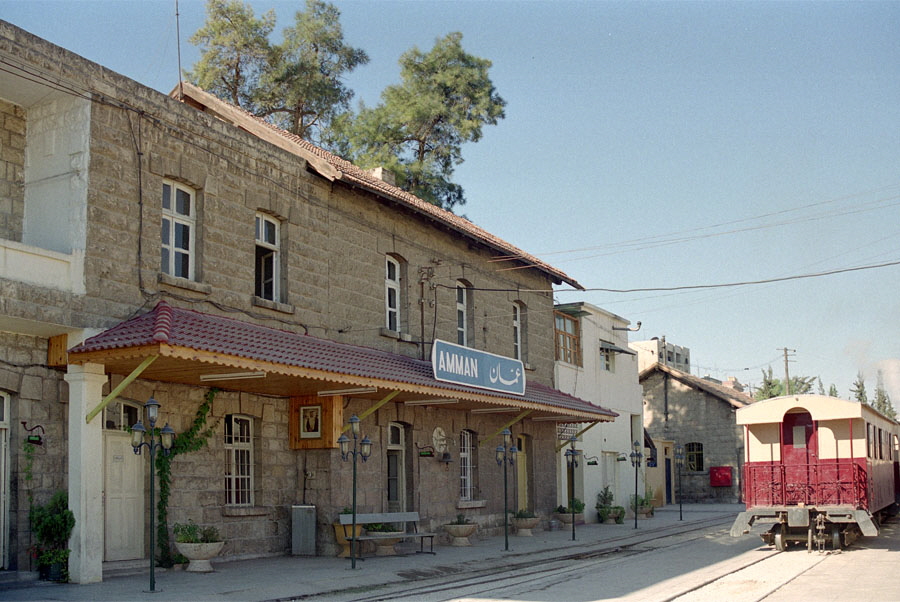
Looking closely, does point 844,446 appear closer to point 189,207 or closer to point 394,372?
point 394,372

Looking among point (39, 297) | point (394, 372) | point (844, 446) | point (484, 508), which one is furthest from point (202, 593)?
point (844, 446)

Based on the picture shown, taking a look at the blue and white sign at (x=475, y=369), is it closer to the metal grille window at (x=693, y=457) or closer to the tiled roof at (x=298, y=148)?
the tiled roof at (x=298, y=148)

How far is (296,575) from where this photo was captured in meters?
14.1

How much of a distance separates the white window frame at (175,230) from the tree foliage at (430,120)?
19287 mm

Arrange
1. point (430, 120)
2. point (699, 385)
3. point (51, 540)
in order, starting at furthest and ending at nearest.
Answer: point (699, 385), point (430, 120), point (51, 540)

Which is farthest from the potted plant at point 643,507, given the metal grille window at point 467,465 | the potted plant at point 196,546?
the potted plant at point 196,546

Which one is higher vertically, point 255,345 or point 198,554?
point 255,345

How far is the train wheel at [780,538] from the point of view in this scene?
61.2 ft

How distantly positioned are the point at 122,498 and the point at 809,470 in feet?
43.0

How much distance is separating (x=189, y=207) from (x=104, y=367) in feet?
11.8

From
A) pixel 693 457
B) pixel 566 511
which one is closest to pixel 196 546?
pixel 566 511

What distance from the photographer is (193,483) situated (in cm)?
1524

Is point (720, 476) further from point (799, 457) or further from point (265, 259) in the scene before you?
point (265, 259)

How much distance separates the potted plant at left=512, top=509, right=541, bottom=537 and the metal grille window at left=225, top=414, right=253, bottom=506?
8.48 meters
